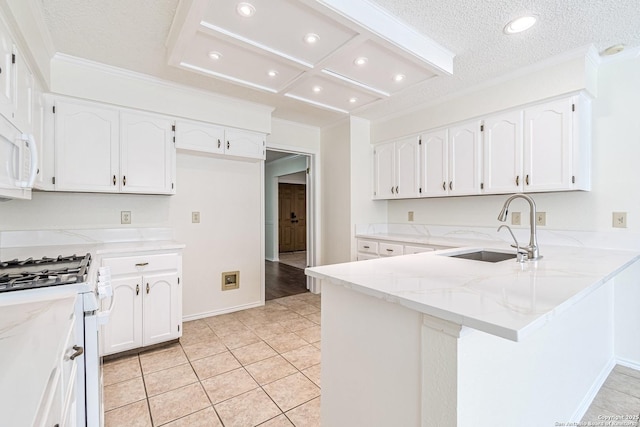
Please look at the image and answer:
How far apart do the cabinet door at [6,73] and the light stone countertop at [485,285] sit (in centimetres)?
166

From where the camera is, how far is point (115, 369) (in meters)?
2.19

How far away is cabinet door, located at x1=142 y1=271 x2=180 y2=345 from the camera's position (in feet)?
7.95

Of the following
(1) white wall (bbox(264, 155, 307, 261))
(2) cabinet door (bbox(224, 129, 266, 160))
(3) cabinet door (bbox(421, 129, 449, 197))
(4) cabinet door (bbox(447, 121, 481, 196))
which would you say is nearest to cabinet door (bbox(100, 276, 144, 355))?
(2) cabinet door (bbox(224, 129, 266, 160))

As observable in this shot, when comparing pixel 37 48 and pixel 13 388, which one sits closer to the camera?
pixel 13 388

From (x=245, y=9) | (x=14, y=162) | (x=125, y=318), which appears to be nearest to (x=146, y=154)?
(x=14, y=162)

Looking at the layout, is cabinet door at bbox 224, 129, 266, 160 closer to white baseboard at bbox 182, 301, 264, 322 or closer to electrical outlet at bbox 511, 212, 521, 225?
white baseboard at bbox 182, 301, 264, 322

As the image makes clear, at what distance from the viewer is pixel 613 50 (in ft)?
7.16

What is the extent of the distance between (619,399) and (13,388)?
9.52 ft

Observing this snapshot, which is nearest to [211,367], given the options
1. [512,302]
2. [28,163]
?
[28,163]

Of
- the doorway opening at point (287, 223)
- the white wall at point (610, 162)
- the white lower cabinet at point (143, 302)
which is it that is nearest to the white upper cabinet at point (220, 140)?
the doorway opening at point (287, 223)

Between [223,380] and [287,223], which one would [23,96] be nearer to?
[223,380]

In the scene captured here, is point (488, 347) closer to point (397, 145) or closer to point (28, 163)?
point (28, 163)

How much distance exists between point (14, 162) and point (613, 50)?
3.96 metres

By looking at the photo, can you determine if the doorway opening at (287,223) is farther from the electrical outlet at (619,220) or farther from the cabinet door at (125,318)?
the electrical outlet at (619,220)
